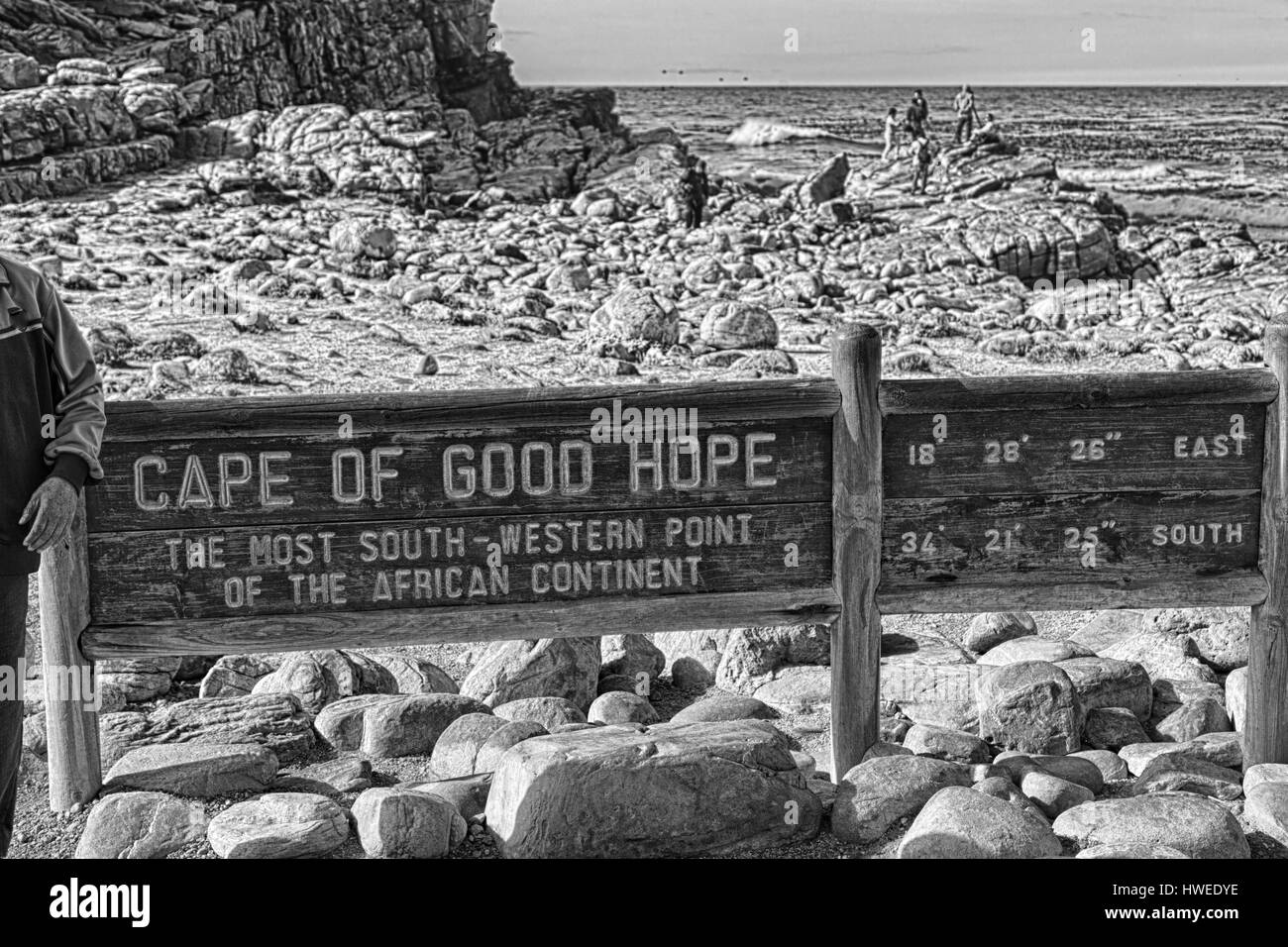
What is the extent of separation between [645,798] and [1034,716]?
161 cm

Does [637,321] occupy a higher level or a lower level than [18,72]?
lower

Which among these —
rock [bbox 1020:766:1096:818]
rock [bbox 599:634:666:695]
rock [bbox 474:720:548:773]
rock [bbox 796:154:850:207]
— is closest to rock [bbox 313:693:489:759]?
rock [bbox 474:720:548:773]

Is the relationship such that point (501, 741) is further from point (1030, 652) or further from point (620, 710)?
point (1030, 652)

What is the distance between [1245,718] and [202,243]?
20217 millimetres

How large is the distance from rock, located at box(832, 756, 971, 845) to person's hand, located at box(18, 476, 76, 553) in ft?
7.09

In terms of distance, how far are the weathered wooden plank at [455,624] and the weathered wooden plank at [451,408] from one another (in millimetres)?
537

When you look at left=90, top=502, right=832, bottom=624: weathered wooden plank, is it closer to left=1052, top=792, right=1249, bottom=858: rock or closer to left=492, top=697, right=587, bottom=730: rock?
left=492, top=697, right=587, bottom=730: rock

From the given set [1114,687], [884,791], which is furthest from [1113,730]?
[884,791]

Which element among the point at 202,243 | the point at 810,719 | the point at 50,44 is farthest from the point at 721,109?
the point at 810,719

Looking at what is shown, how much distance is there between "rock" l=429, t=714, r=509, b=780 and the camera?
14.4ft

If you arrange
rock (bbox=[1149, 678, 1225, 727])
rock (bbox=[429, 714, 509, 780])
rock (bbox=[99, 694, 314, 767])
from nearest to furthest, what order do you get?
rock (bbox=[429, 714, 509, 780]), rock (bbox=[99, 694, 314, 767]), rock (bbox=[1149, 678, 1225, 727])

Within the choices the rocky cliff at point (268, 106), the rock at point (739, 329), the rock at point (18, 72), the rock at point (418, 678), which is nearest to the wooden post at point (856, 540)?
the rock at point (418, 678)

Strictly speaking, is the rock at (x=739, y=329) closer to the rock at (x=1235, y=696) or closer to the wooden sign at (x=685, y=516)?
the rock at (x=1235, y=696)

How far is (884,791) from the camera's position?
3850 millimetres
